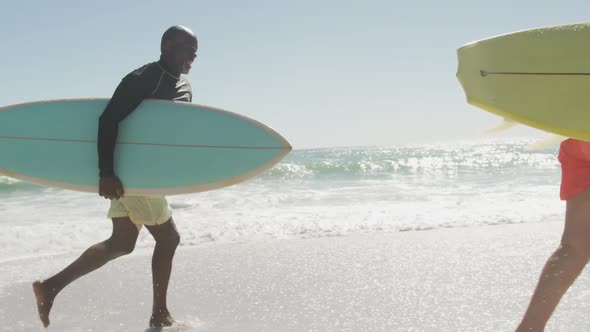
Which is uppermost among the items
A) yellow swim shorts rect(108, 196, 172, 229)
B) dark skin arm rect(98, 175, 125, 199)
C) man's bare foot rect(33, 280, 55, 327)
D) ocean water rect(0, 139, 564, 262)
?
dark skin arm rect(98, 175, 125, 199)

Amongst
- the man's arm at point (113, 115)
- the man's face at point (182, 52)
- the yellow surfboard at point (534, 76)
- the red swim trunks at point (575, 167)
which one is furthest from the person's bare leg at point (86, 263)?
the red swim trunks at point (575, 167)

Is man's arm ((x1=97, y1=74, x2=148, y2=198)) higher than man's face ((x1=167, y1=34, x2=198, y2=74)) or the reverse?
the reverse

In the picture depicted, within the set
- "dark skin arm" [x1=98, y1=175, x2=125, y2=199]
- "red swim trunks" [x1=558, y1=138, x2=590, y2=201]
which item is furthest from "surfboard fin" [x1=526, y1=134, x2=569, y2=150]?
"dark skin arm" [x1=98, y1=175, x2=125, y2=199]

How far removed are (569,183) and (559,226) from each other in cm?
343

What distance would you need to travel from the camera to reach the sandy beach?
8.37ft

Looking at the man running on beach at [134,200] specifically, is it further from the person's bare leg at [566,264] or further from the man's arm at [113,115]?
the person's bare leg at [566,264]

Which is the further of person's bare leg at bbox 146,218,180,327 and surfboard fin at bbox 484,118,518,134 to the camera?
person's bare leg at bbox 146,218,180,327

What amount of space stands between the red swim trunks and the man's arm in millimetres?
1695

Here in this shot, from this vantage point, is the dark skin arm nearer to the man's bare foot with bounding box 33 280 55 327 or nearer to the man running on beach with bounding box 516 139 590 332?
the man's bare foot with bounding box 33 280 55 327

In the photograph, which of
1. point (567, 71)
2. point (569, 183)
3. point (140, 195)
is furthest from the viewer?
point (140, 195)

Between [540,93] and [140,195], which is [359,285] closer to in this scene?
[140,195]

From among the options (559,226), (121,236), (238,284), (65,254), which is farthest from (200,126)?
(559,226)

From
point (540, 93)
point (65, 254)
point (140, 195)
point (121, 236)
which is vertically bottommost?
point (65, 254)

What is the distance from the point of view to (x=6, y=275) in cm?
370
